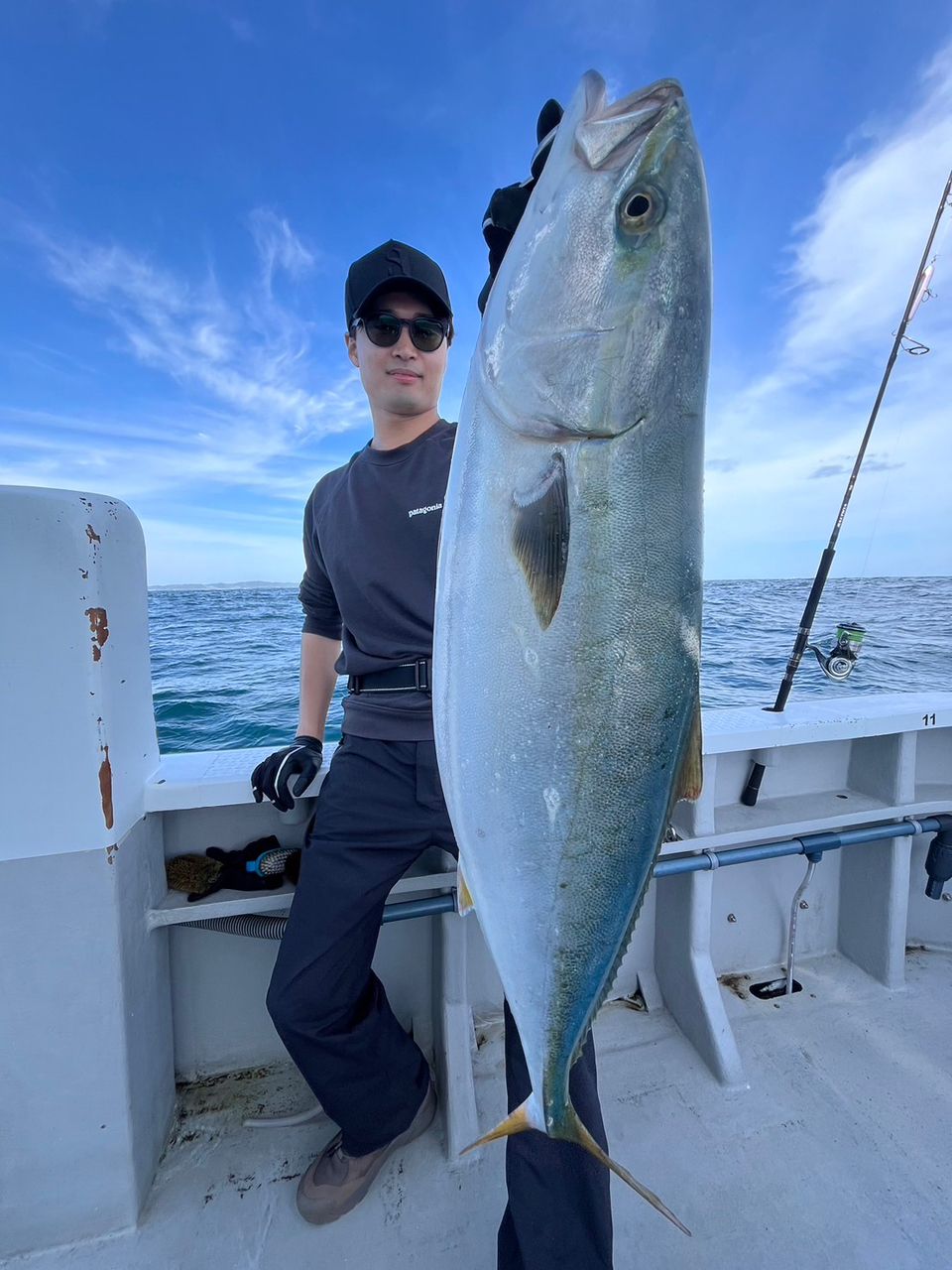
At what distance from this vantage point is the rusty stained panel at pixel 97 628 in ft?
5.15

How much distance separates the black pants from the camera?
1.65 metres

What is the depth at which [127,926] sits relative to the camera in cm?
173

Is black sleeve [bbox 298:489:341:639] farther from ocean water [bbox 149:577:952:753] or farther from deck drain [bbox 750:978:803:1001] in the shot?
deck drain [bbox 750:978:803:1001]

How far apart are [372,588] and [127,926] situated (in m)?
1.16

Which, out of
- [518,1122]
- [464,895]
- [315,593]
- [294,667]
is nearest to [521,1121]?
[518,1122]

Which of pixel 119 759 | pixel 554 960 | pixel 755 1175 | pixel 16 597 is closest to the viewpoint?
pixel 554 960

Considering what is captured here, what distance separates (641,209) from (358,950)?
182cm

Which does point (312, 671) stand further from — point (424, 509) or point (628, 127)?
point (628, 127)

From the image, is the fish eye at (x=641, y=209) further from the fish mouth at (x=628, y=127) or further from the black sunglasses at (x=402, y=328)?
the black sunglasses at (x=402, y=328)

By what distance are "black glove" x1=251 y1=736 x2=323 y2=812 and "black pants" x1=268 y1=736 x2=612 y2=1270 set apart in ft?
0.49

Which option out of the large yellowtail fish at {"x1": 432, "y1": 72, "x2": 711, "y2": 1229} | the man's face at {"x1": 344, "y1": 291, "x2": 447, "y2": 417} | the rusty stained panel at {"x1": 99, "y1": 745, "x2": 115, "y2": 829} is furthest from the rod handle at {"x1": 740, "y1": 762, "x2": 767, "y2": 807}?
the rusty stained panel at {"x1": 99, "y1": 745, "x2": 115, "y2": 829}

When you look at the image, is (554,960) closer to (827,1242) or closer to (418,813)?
(418,813)

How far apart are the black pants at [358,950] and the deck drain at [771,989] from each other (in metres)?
1.51

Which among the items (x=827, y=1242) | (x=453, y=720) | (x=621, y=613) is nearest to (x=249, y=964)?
(x=453, y=720)
